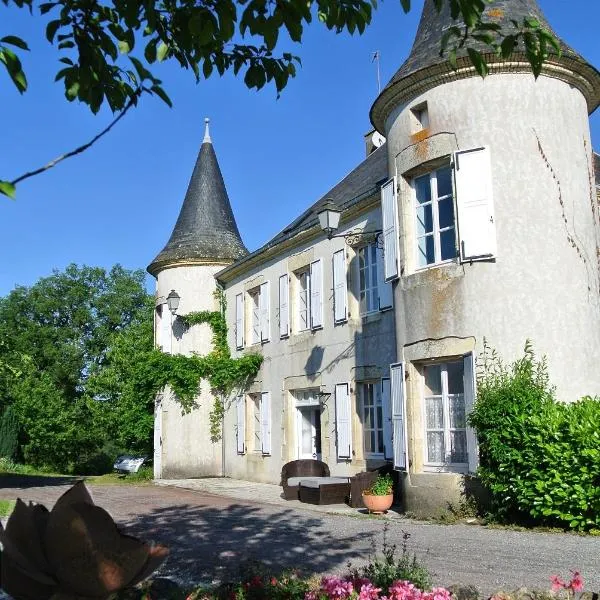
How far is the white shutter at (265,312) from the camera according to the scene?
1741 centimetres

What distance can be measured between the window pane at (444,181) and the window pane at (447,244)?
24.1 inches

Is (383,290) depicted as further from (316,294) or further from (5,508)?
(5,508)

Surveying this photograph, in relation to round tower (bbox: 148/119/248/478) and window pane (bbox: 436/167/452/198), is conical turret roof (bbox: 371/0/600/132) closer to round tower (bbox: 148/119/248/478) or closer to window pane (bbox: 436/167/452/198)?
window pane (bbox: 436/167/452/198)

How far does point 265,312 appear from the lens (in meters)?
17.6

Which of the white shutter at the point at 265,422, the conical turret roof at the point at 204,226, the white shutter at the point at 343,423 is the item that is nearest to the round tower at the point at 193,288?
the conical turret roof at the point at 204,226

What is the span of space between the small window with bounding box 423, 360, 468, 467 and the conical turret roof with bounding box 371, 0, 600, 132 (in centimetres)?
425

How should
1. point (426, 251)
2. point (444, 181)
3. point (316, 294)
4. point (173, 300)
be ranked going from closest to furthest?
point (444, 181) < point (426, 251) < point (316, 294) < point (173, 300)

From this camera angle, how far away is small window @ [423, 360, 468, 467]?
1014 cm

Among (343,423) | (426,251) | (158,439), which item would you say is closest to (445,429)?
(426,251)

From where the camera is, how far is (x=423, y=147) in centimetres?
1077

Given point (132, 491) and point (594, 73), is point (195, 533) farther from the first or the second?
point (594, 73)

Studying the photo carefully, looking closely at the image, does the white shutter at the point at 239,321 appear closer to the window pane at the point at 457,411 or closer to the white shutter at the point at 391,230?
the white shutter at the point at 391,230

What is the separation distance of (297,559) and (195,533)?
2.47 meters

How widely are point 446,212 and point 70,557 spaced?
9.34 metres
